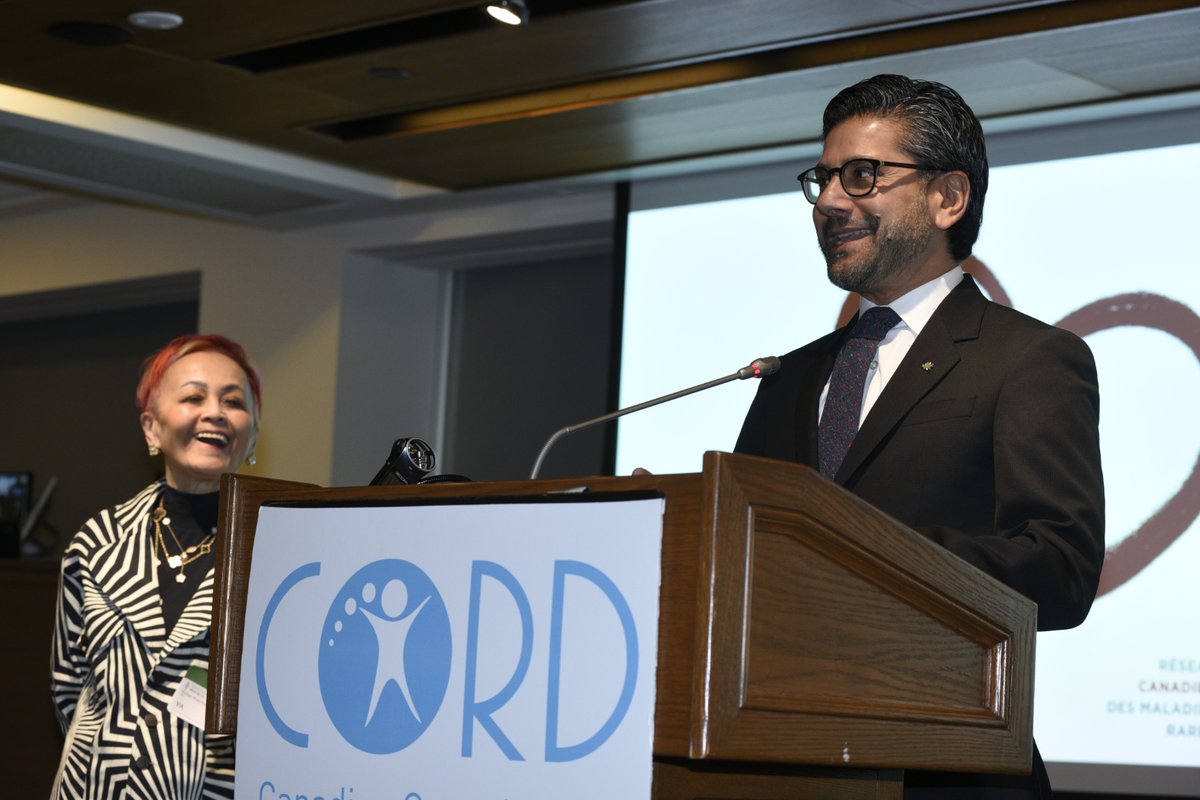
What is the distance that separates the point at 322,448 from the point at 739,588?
5277 millimetres

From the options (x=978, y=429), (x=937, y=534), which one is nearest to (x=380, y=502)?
(x=937, y=534)

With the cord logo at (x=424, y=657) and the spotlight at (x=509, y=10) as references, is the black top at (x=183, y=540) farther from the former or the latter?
the spotlight at (x=509, y=10)

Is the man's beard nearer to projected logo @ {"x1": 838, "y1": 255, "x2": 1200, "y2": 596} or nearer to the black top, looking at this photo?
the black top

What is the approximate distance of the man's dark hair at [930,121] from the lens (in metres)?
2.00

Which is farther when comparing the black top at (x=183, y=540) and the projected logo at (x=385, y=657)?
the black top at (x=183, y=540)

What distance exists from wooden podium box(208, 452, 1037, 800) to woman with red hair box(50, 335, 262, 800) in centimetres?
141

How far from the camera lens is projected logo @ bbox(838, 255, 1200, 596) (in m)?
4.36

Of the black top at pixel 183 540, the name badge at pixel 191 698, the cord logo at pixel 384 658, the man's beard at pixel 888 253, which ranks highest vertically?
the man's beard at pixel 888 253

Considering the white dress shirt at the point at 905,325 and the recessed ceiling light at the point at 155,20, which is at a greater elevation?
the recessed ceiling light at the point at 155,20

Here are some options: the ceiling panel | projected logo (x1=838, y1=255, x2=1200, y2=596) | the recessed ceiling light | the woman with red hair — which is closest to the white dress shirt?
the woman with red hair

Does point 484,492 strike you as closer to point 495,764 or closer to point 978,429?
point 495,764

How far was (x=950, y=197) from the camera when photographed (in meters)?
2.03

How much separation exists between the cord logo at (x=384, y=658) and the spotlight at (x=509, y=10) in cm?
261

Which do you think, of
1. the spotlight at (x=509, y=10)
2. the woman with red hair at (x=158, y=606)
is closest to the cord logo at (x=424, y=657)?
the woman with red hair at (x=158, y=606)
